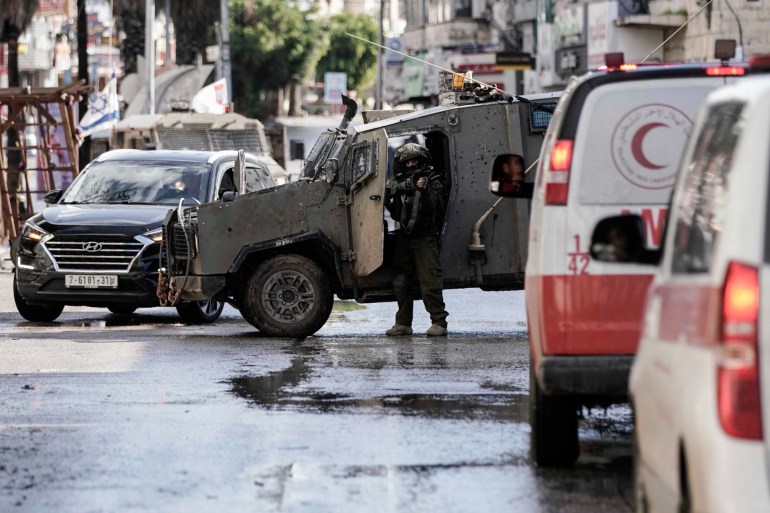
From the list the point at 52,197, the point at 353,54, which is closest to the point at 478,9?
the point at 353,54

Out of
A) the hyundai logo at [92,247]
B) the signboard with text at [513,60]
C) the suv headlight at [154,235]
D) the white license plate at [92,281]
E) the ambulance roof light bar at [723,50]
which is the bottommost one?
the white license plate at [92,281]

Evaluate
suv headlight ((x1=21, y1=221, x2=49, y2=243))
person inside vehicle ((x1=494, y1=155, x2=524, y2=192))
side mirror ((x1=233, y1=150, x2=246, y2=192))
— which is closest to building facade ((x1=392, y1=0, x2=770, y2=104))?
side mirror ((x1=233, y1=150, x2=246, y2=192))

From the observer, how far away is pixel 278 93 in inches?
3674

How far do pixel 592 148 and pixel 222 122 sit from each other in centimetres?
2186

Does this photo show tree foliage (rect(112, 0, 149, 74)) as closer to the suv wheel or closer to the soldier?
the suv wheel

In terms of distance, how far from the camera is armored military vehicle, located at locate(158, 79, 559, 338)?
1471 centimetres

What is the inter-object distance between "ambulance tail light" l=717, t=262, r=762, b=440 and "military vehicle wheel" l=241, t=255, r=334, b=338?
10641 millimetres

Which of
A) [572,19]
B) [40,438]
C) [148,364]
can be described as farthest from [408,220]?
[572,19]

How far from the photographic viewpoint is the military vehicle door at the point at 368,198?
14.4 metres

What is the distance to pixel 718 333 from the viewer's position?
14.1ft

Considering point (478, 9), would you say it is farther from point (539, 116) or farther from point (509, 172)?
point (509, 172)

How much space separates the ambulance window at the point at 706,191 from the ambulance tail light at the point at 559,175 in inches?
86.7

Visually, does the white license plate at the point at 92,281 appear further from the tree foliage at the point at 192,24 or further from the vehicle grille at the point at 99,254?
the tree foliage at the point at 192,24

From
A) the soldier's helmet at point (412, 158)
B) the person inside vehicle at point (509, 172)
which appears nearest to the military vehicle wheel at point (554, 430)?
the person inside vehicle at point (509, 172)
